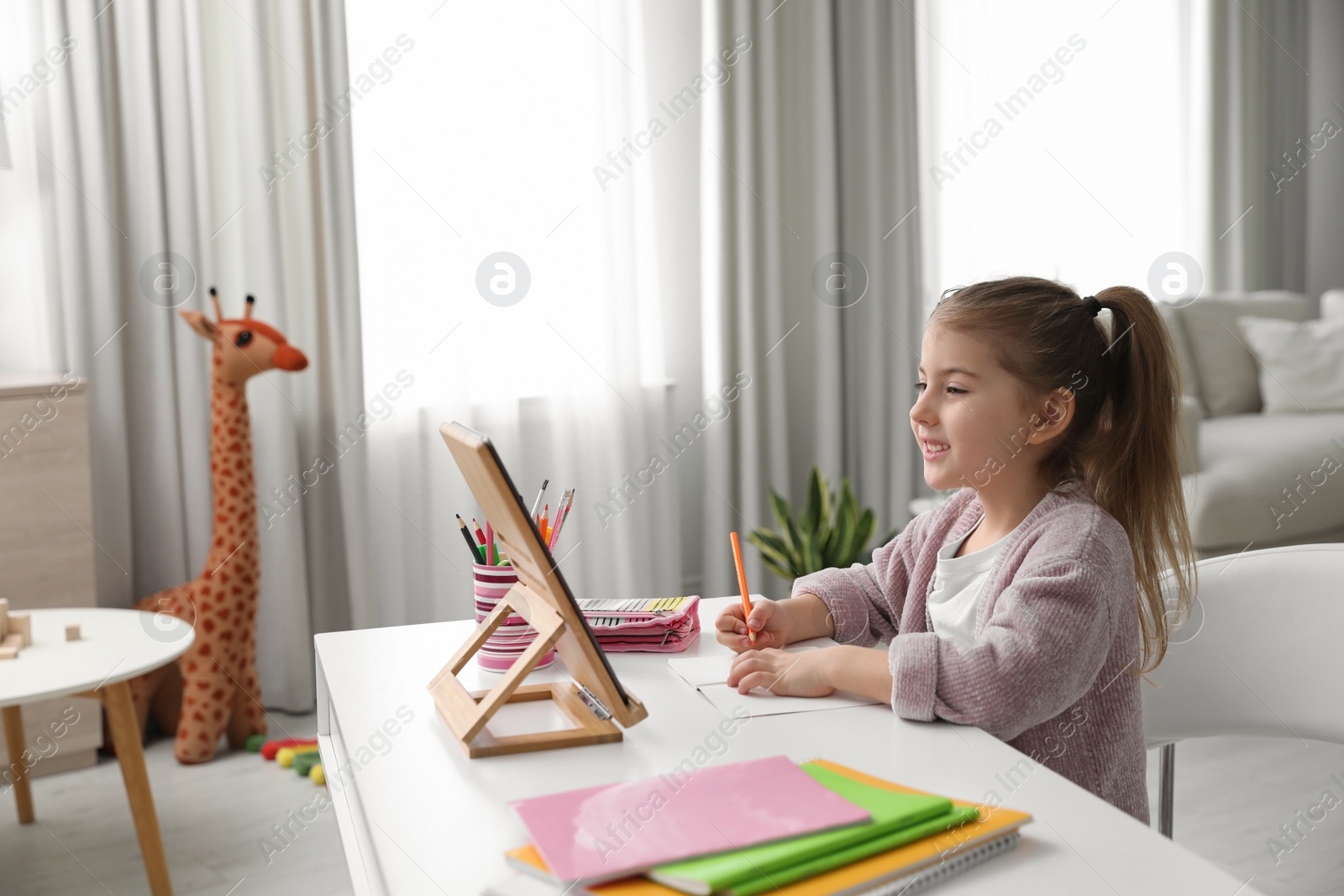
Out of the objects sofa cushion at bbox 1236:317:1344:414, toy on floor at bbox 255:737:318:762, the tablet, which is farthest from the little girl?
sofa cushion at bbox 1236:317:1344:414

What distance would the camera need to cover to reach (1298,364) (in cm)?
380

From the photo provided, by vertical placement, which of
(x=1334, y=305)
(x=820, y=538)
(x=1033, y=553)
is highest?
(x=1334, y=305)

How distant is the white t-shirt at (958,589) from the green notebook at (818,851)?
406mm

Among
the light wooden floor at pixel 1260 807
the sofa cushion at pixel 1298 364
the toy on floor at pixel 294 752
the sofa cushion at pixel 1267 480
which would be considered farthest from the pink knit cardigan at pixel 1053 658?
the sofa cushion at pixel 1298 364

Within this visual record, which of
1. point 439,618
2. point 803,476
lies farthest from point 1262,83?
point 439,618

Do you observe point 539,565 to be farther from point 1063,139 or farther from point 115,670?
point 1063,139

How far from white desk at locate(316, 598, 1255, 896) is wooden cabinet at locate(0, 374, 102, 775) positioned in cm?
158

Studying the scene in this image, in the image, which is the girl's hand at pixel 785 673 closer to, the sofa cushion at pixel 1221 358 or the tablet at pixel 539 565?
the tablet at pixel 539 565

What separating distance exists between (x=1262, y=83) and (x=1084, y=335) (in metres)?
4.35

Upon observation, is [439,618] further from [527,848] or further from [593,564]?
[527,848]

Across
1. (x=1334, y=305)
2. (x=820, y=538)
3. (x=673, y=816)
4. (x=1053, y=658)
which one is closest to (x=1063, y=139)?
(x=1334, y=305)

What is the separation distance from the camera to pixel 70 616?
2137 millimetres

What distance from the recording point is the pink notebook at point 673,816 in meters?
0.72

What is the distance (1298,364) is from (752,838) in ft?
12.2
